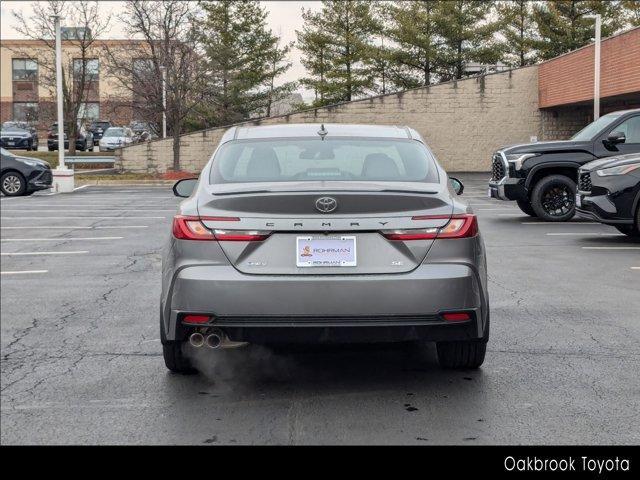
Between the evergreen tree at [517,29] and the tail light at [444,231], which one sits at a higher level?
the evergreen tree at [517,29]

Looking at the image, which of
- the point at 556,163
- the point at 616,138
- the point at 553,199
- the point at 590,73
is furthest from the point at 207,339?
the point at 590,73

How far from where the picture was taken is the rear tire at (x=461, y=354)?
5645mm

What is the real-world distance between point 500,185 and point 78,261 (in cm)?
849

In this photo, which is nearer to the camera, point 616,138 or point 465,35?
point 616,138

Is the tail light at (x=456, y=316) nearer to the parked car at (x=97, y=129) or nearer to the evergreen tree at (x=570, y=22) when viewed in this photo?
the evergreen tree at (x=570, y=22)

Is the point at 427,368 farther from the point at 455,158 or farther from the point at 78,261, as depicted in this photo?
the point at 455,158

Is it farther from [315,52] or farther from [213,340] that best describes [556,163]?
[315,52]

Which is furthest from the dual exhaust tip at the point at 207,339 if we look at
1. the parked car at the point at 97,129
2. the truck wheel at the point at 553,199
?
the parked car at the point at 97,129

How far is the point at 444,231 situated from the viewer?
5.12 m

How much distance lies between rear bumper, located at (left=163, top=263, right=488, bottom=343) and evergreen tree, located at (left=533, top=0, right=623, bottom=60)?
167ft

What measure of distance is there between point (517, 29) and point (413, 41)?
24.4 ft

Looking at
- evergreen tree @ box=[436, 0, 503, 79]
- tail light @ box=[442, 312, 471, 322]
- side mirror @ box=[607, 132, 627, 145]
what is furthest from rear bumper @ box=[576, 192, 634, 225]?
evergreen tree @ box=[436, 0, 503, 79]

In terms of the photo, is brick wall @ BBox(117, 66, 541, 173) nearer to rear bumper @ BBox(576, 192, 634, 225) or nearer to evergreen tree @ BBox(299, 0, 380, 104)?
evergreen tree @ BBox(299, 0, 380, 104)

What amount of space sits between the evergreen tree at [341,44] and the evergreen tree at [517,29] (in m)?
7.83
